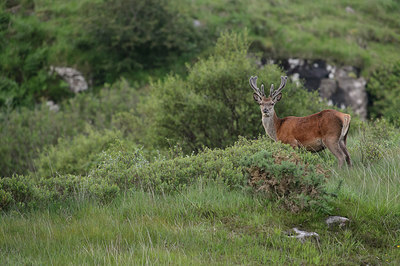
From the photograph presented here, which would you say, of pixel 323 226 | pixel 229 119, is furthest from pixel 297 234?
pixel 229 119

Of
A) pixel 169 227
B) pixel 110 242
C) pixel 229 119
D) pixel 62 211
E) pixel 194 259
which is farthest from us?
pixel 229 119

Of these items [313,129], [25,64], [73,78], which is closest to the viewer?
[313,129]

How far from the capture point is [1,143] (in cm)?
2938

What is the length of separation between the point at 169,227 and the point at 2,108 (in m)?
29.5

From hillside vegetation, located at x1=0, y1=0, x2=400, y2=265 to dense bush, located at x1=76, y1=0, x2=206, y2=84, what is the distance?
0.12 meters

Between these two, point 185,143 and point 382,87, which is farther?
point 382,87

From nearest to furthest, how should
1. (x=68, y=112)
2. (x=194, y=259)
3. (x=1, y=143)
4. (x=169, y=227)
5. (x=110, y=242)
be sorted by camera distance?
1. (x=194, y=259)
2. (x=110, y=242)
3. (x=169, y=227)
4. (x=1, y=143)
5. (x=68, y=112)

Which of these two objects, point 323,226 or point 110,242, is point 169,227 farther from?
point 323,226

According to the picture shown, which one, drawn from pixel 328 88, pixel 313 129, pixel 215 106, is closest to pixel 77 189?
pixel 313 129

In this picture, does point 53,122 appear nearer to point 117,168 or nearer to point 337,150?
point 117,168

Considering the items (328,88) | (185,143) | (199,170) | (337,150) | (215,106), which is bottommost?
(328,88)

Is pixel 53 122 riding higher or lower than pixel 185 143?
lower

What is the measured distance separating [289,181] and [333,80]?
29.7m

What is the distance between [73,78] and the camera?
3575cm
